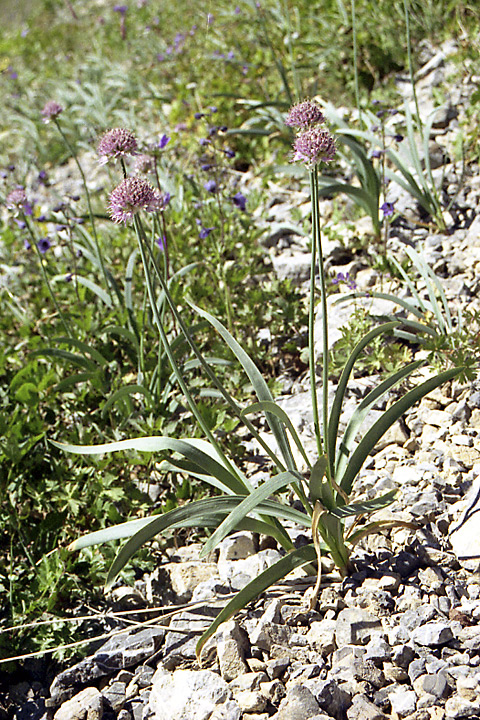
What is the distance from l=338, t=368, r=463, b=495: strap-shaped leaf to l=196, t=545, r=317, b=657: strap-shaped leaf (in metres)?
0.25

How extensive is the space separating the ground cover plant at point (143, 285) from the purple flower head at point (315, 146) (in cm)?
21

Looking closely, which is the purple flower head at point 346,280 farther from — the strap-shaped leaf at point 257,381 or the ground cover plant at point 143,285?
the strap-shaped leaf at point 257,381

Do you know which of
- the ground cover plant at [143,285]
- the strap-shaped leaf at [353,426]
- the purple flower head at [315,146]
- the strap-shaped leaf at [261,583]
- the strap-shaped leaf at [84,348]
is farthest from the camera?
the strap-shaped leaf at [84,348]

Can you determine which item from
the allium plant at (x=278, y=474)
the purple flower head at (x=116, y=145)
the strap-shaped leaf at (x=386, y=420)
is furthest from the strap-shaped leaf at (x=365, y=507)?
the purple flower head at (x=116, y=145)

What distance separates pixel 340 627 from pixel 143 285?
7.23 ft

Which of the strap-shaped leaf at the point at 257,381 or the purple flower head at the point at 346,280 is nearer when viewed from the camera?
the strap-shaped leaf at the point at 257,381

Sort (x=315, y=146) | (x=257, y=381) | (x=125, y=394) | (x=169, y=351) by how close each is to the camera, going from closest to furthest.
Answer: (x=315, y=146) < (x=169, y=351) < (x=257, y=381) < (x=125, y=394)

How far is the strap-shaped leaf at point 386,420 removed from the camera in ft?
6.01

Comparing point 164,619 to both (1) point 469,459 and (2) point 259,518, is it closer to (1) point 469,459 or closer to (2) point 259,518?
(2) point 259,518

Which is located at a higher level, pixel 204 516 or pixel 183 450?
pixel 183 450

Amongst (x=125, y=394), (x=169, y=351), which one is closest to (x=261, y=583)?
(x=169, y=351)

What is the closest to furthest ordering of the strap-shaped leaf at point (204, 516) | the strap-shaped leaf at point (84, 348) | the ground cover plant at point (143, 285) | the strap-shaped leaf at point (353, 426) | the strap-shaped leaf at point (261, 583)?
the strap-shaped leaf at point (261, 583) < the strap-shaped leaf at point (204, 516) < the strap-shaped leaf at point (353, 426) < the ground cover plant at point (143, 285) < the strap-shaped leaf at point (84, 348)

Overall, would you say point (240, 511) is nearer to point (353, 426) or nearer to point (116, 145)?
point (353, 426)

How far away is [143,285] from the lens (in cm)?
346
